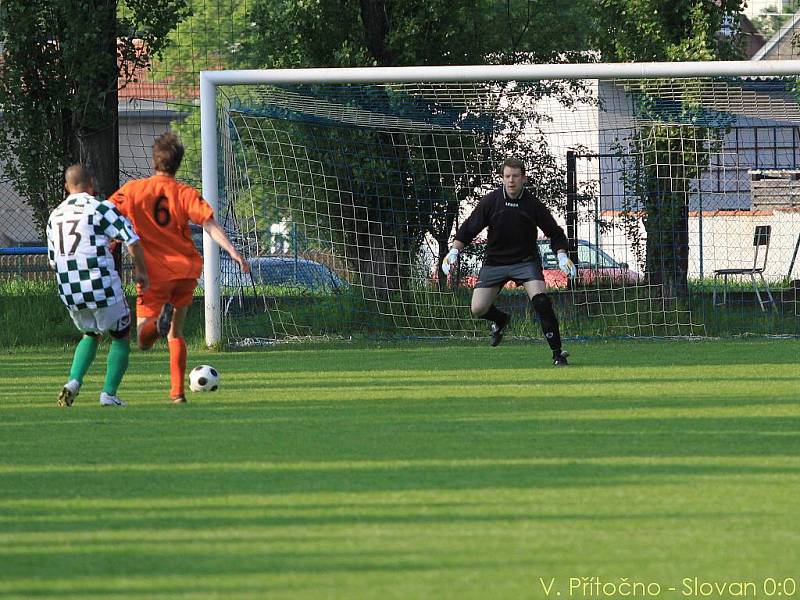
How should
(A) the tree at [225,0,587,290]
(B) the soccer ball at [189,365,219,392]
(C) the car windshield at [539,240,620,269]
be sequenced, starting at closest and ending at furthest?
(B) the soccer ball at [189,365,219,392] < (A) the tree at [225,0,587,290] < (C) the car windshield at [539,240,620,269]

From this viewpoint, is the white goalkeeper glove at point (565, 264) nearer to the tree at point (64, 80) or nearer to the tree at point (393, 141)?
→ the tree at point (393, 141)

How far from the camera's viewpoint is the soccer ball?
988cm

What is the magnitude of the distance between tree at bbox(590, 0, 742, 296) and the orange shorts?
774 centimetres

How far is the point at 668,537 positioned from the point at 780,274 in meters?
15.0

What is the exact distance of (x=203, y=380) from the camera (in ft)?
32.5

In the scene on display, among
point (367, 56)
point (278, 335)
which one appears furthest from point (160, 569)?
point (367, 56)

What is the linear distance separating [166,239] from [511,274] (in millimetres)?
3748

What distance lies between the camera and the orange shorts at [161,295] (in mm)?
9352

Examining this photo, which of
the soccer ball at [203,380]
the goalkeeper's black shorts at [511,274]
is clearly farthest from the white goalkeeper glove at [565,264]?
the soccer ball at [203,380]

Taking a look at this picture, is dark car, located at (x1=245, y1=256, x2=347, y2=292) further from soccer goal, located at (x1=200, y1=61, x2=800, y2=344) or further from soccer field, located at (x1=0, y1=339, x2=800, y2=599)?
soccer field, located at (x1=0, y1=339, x2=800, y2=599)

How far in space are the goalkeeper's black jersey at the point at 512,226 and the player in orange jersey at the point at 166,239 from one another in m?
3.40

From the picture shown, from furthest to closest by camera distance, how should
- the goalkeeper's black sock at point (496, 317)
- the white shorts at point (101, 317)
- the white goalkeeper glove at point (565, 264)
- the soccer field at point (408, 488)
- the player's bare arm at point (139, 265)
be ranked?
1. the goalkeeper's black sock at point (496, 317)
2. the white goalkeeper glove at point (565, 264)
3. the white shorts at point (101, 317)
4. the player's bare arm at point (139, 265)
5. the soccer field at point (408, 488)

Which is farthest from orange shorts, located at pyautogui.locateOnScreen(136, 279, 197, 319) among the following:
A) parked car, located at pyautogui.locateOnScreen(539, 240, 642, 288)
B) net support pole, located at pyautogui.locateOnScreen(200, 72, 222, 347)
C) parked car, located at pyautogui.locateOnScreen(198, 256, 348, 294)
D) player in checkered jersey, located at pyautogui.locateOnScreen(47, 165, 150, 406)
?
parked car, located at pyautogui.locateOnScreen(539, 240, 642, 288)

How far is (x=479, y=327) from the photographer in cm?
1559
